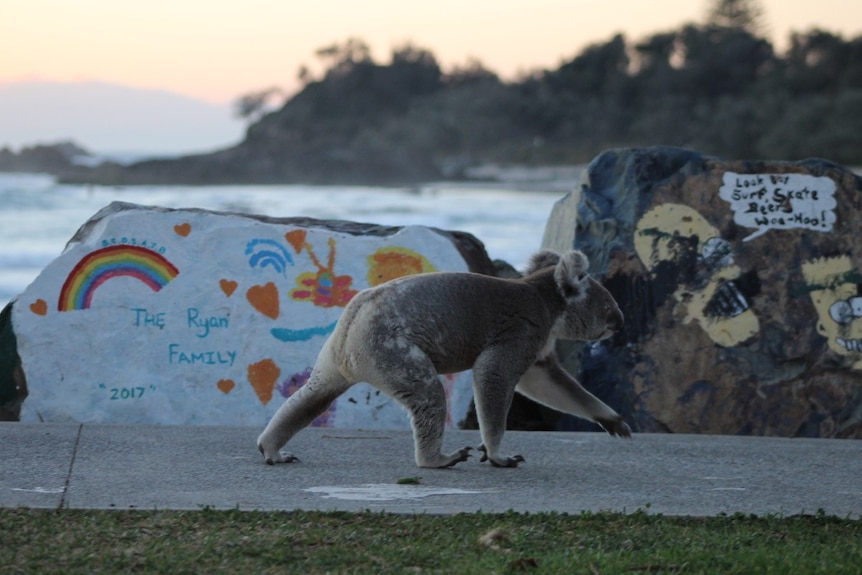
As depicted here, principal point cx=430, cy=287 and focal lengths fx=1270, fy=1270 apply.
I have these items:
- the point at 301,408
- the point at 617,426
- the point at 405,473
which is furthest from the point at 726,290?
the point at 301,408

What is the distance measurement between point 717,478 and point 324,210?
41304mm

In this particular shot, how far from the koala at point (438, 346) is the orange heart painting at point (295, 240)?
2.10 m

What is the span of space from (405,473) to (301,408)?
61cm

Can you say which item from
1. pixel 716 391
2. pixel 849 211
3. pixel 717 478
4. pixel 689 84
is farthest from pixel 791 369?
pixel 689 84

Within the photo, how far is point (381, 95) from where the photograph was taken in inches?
4021

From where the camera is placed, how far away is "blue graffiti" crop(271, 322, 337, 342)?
8.02 m

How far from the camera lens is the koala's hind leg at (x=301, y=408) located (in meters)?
6.15

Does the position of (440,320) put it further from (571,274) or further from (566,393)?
(566,393)

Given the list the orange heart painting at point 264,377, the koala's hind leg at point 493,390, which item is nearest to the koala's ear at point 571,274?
the koala's hind leg at point 493,390

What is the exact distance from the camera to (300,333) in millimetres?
8047

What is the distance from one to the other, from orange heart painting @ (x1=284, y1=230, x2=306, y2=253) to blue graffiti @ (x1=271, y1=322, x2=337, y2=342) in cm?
55

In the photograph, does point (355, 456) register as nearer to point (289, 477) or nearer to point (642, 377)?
point (289, 477)

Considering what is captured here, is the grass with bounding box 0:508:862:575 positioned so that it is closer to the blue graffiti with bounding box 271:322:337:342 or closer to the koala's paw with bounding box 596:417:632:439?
the koala's paw with bounding box 596:417:632:439

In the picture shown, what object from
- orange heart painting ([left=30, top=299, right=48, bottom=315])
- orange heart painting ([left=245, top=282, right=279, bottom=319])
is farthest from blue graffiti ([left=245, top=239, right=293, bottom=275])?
orange heart painting ([left=30, top=299, right=48, bottom=315])
